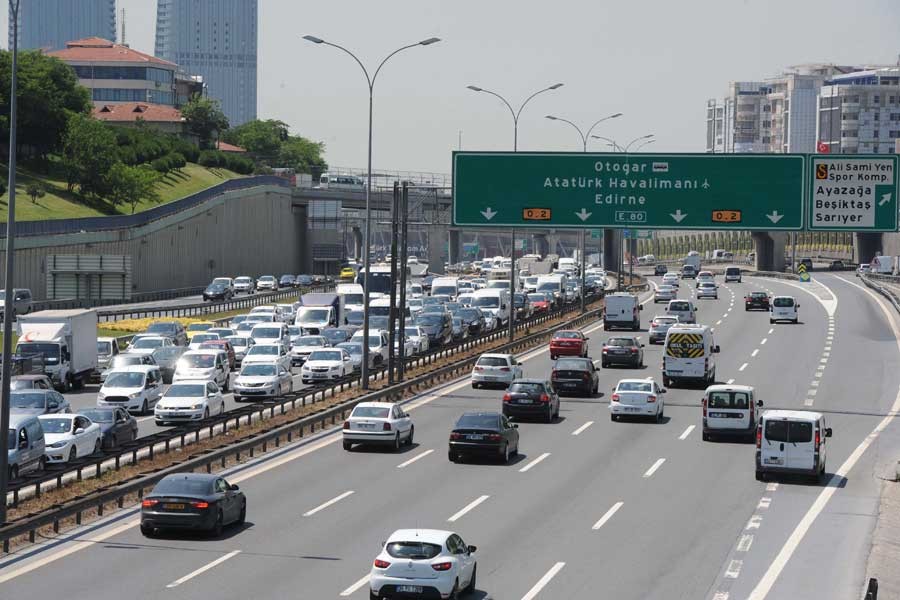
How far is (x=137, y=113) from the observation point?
587 feet

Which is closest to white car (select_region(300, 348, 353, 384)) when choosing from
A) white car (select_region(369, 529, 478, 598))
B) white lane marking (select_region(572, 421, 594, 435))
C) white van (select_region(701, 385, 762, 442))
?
white lane marking (select_region(572, 421, 594, 435))

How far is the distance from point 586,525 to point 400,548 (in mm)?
8489

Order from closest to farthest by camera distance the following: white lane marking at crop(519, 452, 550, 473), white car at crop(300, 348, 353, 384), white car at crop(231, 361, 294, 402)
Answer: white lane marking at crop(519, 452, 550, 473)
white car at crop(231, 361, 294, 402)
white car at crop(300, 348, 353, 384)

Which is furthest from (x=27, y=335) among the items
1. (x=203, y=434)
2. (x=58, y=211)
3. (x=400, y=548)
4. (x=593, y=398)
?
(x=58, y=211)

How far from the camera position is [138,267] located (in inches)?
4227

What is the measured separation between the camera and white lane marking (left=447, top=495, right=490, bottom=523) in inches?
1168

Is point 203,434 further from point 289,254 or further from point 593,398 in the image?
point 289,254

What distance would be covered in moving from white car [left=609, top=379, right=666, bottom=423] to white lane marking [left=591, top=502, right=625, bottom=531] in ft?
46.9

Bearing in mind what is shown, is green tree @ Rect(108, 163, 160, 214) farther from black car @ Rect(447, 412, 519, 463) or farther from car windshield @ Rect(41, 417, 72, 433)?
black car @ Rect(447, 412, 519, 463)

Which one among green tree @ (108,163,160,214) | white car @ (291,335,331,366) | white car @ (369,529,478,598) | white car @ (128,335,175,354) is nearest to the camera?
white car @ (369,529,478,598)

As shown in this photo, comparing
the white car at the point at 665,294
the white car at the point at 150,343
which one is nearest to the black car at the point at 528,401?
the white car at the point at 150,343

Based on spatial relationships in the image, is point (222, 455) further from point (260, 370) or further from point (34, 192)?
point (34, 192)

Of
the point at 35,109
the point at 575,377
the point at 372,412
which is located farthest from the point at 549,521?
the point at 35,109

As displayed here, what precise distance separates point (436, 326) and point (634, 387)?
85.5ft
